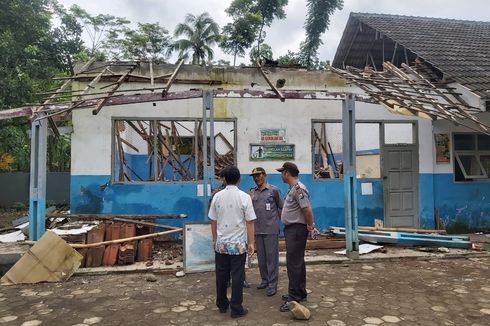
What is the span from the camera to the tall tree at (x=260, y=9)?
79.1ft

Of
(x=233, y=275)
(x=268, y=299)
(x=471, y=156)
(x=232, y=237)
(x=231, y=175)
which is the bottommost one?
(x=268, y=299)

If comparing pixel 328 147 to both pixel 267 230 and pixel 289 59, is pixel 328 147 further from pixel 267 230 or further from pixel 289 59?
pixel 289 59

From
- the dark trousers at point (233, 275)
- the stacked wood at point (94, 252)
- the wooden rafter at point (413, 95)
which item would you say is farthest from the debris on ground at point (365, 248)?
the stacked wood at point (94, 252)

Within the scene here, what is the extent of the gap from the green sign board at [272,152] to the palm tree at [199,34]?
17.5 meters

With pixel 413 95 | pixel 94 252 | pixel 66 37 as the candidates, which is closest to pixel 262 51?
pixel 66 37

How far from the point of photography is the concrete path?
4090mm

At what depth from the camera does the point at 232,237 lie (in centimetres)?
404

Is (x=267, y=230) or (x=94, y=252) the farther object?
(x=94, y=252)

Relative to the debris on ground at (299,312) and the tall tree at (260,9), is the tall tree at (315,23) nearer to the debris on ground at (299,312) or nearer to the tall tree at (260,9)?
the tall tree at (260,9)

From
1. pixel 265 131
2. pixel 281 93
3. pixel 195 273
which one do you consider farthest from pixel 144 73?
pixel 195 273

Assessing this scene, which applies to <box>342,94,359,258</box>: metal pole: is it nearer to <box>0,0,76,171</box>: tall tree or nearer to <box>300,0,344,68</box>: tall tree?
<box>0,0,76,171</box>: tall tree

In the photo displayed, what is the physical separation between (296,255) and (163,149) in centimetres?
648

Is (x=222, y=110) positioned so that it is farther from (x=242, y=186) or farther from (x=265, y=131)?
(x=242, y=186)

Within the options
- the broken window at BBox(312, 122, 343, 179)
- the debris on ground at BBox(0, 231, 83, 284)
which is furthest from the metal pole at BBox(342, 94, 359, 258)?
the debris on ground at BBox(0, 231, 83, 284)
